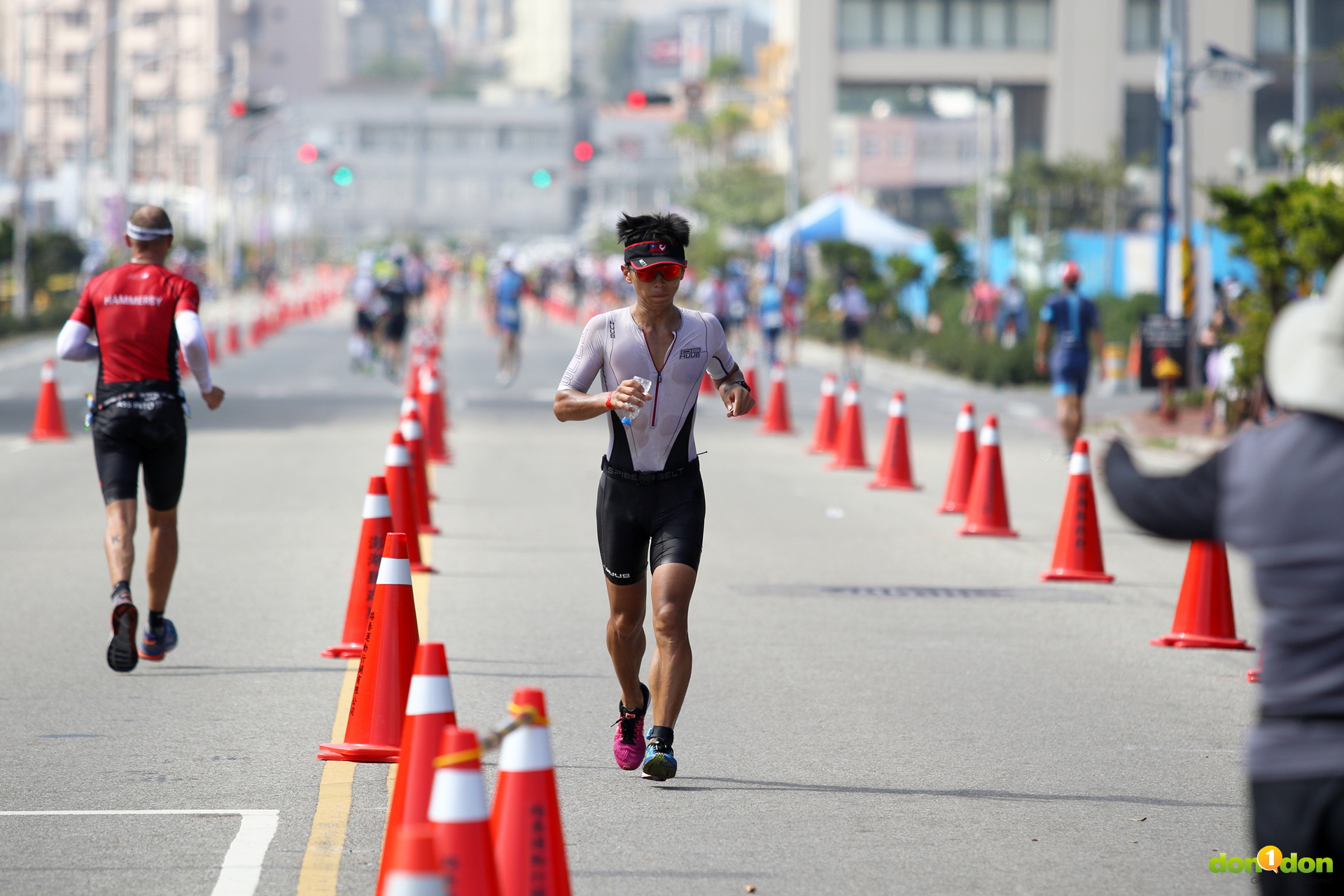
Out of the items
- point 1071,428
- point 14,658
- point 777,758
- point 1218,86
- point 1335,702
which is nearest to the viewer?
point 1335,702

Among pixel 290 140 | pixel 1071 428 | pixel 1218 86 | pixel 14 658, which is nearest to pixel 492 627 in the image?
pixel 14 658

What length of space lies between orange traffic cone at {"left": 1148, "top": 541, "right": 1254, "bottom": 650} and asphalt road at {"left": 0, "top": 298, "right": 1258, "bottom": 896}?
168 millimetres

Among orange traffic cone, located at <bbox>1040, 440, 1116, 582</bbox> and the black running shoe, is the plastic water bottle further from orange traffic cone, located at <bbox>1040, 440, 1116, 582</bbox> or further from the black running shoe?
orange traffic cone, located at <bbox>1040, 440, 1116, 582</bbox>

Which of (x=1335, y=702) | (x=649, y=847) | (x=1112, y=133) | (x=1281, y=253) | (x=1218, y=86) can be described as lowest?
(x=649, y=847)

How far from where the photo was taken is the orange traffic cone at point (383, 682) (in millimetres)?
6922

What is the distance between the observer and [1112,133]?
71.2m

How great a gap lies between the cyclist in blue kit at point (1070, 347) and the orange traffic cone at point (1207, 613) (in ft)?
30.5

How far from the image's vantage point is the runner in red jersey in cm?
863

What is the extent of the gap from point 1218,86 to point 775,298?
12958 mm

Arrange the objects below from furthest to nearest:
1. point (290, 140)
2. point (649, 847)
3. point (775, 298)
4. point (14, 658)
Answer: point (290, 140) < point (775, 298) < point (14, 658) < point (649, 847)

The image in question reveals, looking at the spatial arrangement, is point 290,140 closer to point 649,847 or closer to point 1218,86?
point 1218,86

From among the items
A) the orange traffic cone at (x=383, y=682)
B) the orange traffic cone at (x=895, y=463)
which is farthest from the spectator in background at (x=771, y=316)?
the orange traffic cone at (x=383, y=682)

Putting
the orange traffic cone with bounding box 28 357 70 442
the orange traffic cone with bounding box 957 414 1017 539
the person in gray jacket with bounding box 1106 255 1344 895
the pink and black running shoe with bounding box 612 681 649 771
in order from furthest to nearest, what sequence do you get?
the orange traffic cone with bounding box 28 357 70 442, the orange traffic cone with bounding box 957 414 1017 539, the pink and black running shoe with bounding box 612 681 649 771, the person in gray jacket with bounding box 1106 255 1344 895

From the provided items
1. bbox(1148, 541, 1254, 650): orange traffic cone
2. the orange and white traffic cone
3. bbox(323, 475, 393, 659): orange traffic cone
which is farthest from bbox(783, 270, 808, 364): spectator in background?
the orange and white traffic cone
